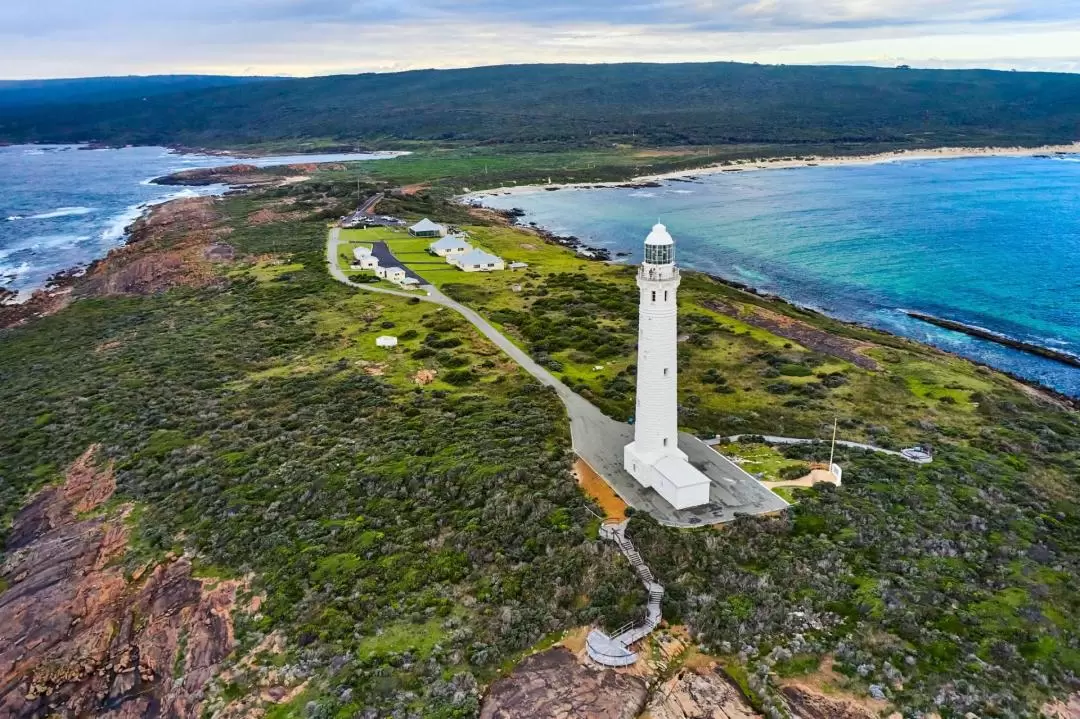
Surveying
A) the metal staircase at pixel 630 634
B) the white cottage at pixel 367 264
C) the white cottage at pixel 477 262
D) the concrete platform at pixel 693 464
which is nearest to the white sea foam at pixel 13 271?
the white cottage at pixel 367 264

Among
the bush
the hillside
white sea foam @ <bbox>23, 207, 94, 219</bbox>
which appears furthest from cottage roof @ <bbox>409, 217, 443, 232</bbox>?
white sea foam @ <bbox>23, 207, 94, 219</bbox>

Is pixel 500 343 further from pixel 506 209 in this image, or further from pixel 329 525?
pixel 506 209

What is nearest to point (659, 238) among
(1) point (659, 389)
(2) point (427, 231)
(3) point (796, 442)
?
(1) point (659, 389)

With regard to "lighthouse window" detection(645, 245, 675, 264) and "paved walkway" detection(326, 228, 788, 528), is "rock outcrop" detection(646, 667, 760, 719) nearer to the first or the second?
"paved walkway" detection(326, 228, 788, 528)

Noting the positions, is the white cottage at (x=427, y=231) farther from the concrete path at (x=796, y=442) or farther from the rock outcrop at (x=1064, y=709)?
the rock outcrop at (x=1064, y=709)

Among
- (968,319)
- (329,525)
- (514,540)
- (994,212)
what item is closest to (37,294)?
(329,525)

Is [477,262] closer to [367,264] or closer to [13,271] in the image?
[367,264]

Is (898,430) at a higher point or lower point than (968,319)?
higher
